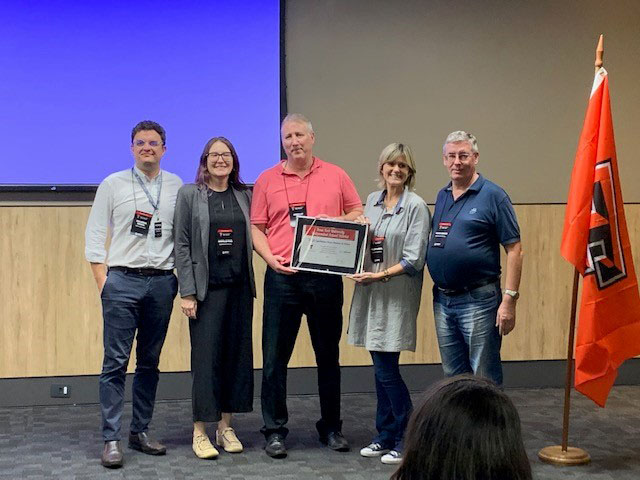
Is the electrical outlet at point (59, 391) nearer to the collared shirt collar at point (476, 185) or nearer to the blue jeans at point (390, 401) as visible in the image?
the blue jeans at point (390, 401)

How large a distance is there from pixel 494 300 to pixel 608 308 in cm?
63

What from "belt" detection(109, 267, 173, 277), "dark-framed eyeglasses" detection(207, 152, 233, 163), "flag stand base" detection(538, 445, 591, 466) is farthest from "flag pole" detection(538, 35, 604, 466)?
"belt" detection(109, 267, 173, 277)

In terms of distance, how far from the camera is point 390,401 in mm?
4398

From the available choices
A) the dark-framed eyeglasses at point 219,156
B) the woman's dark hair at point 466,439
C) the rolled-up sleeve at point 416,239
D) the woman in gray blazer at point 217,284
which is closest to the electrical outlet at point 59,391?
the woman in gray blazer at point 217,284

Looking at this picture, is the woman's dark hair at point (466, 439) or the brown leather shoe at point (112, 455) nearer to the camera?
the woman's dark hair at point (466, 439)

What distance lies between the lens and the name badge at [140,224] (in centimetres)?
430

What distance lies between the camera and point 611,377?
14.3 ft

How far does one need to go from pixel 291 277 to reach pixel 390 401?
2.44 feet

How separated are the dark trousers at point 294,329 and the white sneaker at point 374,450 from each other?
→ 0.78 ft

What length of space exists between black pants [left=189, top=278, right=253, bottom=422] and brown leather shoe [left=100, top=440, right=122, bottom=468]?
1.31 ft

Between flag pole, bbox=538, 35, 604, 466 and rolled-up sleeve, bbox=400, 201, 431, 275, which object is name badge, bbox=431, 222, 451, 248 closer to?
rolled-up sleeve, bbox=400, 201, 431, 275

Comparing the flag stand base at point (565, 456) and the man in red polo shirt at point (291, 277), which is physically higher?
the man in red polo shirt at point (291, 277)

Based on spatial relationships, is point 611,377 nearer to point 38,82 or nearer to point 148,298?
point 148,298

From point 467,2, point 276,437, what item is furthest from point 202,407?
point 467,2
